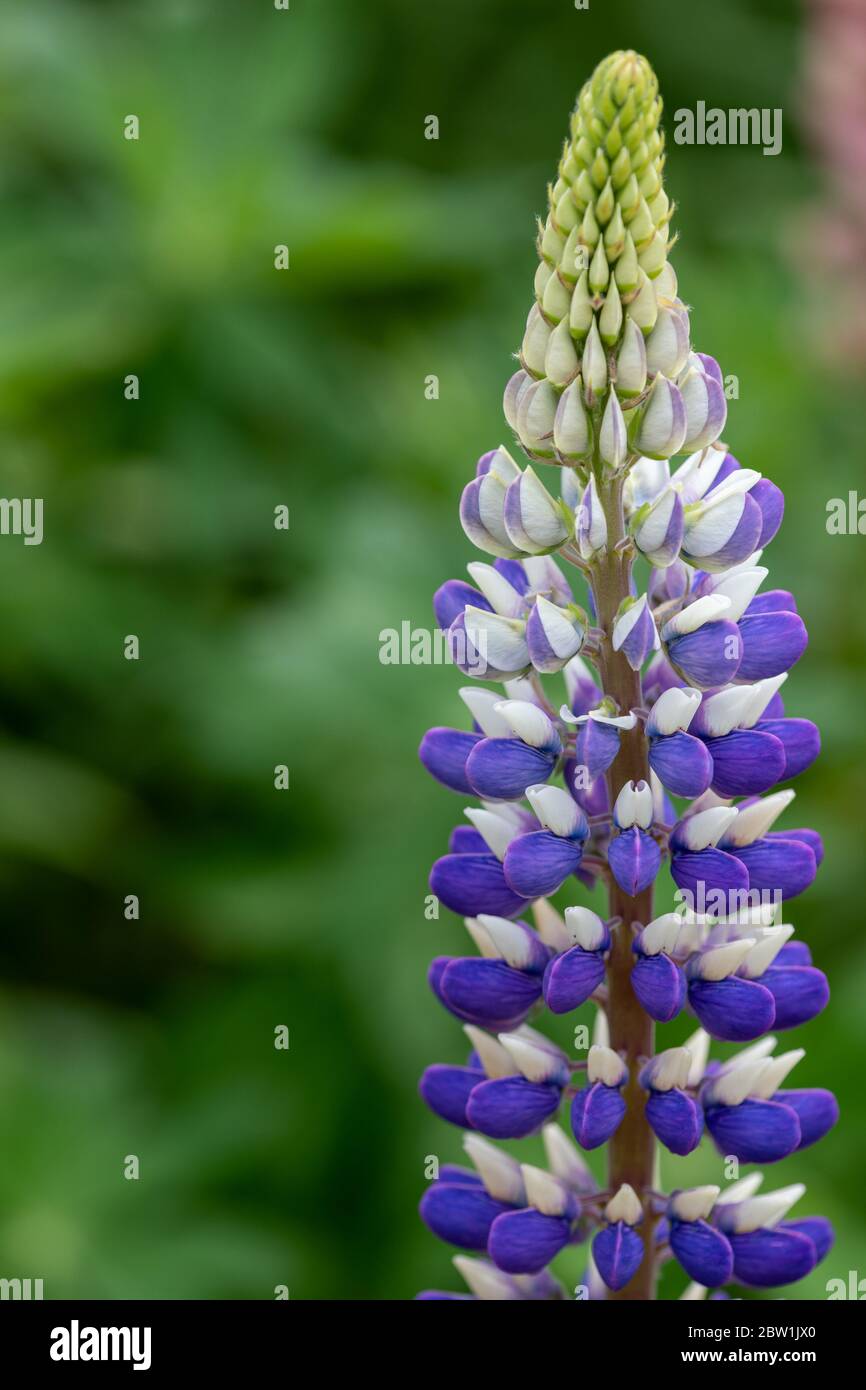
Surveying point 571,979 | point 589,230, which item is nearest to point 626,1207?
point 571,979

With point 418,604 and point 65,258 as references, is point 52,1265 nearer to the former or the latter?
point 418,604

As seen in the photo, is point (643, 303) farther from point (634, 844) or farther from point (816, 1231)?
point (816, 1231)

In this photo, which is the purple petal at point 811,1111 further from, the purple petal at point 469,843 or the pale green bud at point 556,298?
the pale green bud at point 556,298

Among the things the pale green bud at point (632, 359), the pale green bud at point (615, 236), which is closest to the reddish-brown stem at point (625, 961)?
the pale green bud at point (632, 359)

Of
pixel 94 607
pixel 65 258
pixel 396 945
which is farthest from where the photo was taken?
pixel 65 258

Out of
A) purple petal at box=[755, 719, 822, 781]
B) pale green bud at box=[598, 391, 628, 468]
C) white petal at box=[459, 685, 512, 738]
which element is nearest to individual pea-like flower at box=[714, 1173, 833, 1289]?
purple petal at box=[755, 719, 822, 781]
